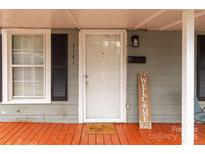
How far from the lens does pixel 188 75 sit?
12.0 feet

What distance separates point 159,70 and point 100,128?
1957 millimetres

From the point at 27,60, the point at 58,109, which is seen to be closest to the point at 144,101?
the point at 58,109

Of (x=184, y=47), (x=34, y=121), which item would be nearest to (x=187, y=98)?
(x=184, y=47)

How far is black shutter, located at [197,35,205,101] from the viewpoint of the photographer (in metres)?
7.59

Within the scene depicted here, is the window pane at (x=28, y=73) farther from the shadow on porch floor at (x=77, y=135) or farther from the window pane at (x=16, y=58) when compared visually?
the shadow on porch floor at (x=77, y=135)

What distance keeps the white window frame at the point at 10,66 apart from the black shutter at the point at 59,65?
9 centimetres

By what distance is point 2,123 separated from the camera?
24.4 feet

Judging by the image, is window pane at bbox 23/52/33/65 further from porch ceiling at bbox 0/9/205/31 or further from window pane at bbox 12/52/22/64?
porch ceiling at bbox 0/9/205/31

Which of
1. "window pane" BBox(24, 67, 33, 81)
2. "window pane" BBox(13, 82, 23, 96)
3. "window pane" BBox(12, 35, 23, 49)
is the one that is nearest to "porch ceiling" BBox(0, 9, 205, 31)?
"window pane" BBox(12, 35, 23, 49)

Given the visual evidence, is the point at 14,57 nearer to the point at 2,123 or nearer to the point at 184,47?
the point at 2,123

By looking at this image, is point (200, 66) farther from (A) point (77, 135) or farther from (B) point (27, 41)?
(B) point (27, 41)

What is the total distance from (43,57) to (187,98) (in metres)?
4.53

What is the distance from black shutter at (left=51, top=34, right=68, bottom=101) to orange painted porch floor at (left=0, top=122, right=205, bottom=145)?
2.49ft

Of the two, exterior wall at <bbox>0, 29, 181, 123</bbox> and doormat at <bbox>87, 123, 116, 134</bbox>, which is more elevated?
exterior wall at <bbox>0, 29, 181, 123</bbox>
